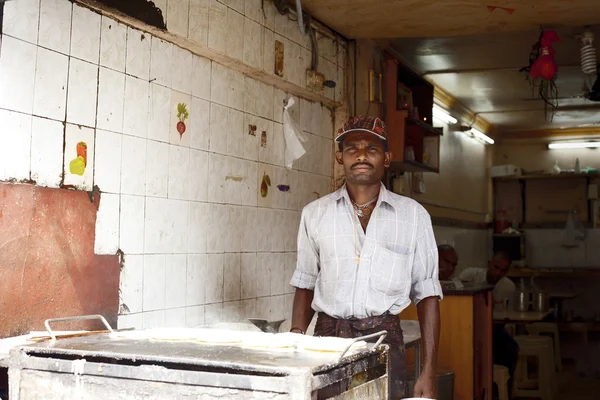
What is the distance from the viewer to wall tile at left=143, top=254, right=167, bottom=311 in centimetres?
324

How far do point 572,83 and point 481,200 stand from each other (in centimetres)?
354

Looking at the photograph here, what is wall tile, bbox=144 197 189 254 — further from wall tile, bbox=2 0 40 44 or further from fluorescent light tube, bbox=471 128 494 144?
fluorescent light tube, bbox=471 128 494 144

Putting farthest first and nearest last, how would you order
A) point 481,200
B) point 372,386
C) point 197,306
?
point 481,200
point 197,306
point 372,386

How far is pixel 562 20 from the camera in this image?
473 cm

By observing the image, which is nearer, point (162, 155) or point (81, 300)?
point (81, 300)

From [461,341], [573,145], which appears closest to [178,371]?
[461,341]

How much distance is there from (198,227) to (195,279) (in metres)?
0.26

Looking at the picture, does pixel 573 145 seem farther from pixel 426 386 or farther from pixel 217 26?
pixel 426 386

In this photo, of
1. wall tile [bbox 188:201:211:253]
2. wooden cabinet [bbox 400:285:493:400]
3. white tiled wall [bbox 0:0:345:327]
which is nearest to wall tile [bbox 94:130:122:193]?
white tiled wall [bbox 0:0:345:327]

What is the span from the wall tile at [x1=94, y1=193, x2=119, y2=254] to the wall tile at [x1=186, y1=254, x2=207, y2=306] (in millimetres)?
581

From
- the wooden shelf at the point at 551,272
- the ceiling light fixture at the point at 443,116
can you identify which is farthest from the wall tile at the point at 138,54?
the wooden shelf at the point at 551,272

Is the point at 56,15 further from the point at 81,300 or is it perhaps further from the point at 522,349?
the point at 522,349

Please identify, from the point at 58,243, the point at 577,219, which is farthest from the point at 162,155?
the point at 577,219

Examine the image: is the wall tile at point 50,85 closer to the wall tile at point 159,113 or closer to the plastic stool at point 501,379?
the wall tile at point 159,113
